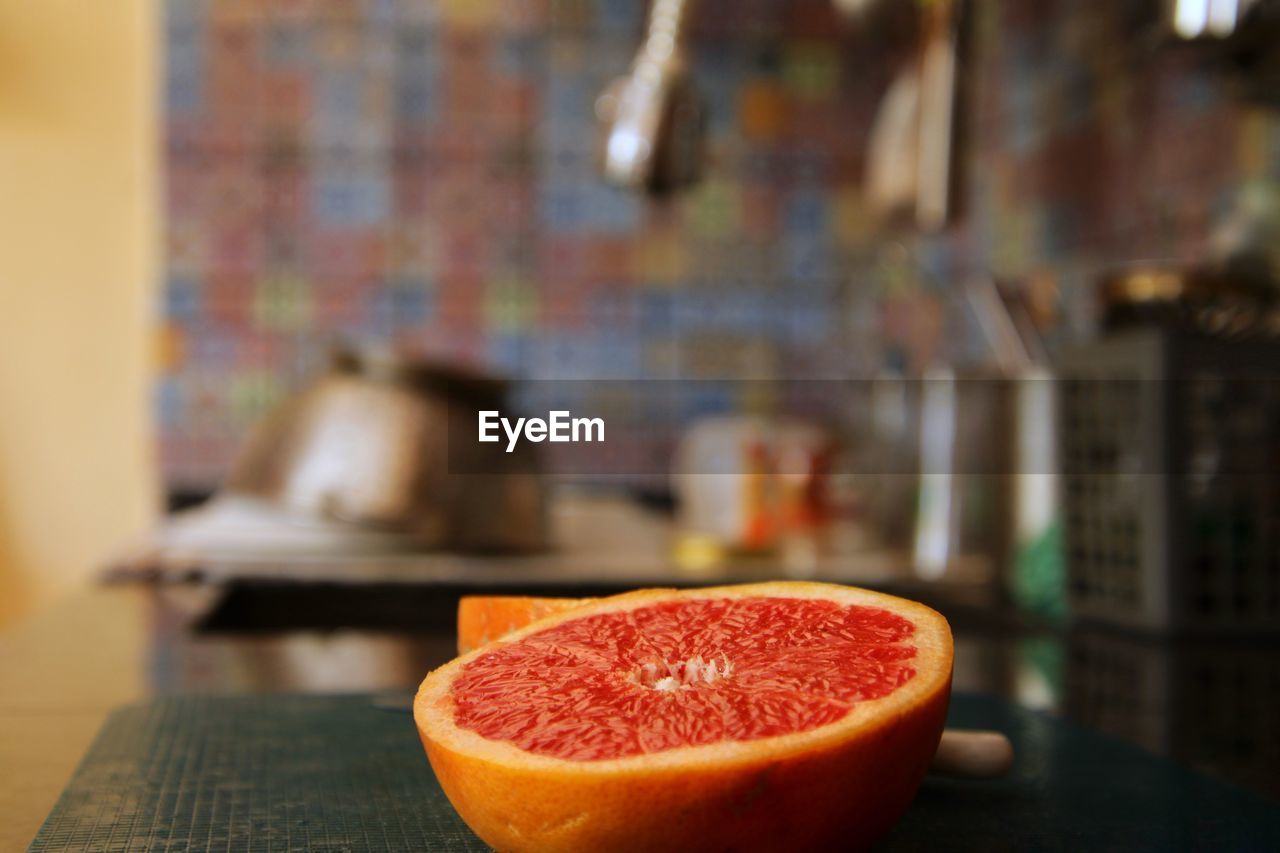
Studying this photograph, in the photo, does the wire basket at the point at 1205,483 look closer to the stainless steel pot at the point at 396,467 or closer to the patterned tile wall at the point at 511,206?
the stainless steel pot at the point at 396,467

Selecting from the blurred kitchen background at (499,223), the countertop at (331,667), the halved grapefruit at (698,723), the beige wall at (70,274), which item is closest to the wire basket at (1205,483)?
the countertop at (331,667)

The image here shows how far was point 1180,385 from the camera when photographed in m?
0.93

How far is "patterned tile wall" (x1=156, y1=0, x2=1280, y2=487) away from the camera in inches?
109

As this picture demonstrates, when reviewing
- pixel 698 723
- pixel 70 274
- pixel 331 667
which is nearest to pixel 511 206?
pixel 70 274

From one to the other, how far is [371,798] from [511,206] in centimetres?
A: 240

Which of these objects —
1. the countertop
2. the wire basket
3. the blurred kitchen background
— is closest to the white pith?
the countertop

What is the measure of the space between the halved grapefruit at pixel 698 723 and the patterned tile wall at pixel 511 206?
226 cm

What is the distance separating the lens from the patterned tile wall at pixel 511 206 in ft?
9.06

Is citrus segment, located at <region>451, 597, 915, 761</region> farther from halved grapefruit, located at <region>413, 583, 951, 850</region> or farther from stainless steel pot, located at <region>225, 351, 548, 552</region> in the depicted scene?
stainless steel pot, located at <region>225, 351, 548, 552</region>

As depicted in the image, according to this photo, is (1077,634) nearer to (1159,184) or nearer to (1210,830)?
(1210,830)

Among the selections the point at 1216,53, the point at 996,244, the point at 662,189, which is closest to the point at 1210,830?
the point at 1216,53

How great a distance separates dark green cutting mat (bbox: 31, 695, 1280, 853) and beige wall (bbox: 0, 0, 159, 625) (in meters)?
2.34

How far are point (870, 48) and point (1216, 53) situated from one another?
1971mm

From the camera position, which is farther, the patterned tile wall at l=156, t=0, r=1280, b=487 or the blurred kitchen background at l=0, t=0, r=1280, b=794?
the patterned tile wall at l=156, t=0, r=1280, b=487
